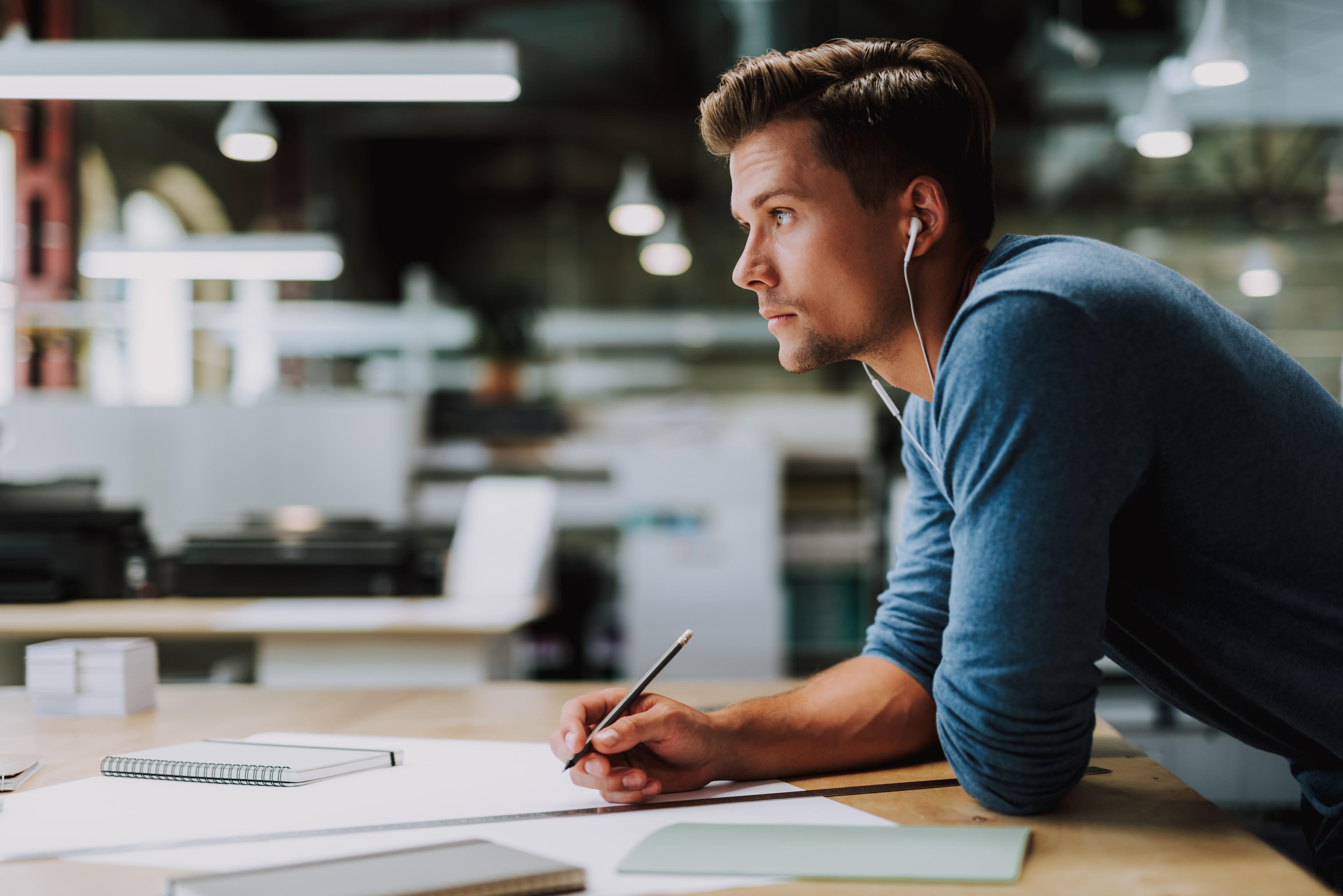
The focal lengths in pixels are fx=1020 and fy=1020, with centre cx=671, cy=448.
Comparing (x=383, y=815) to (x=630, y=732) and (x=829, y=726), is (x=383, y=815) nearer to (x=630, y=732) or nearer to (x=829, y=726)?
(x=630, y=732)

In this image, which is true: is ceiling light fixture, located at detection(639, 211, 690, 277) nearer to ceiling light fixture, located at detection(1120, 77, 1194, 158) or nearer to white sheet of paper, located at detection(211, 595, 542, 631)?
ceiling light fixture, located at detection(1120, 77, 1194, 158)

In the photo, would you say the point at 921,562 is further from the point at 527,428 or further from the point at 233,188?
the point at 233,188

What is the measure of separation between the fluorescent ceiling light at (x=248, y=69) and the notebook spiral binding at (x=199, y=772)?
1.77 m

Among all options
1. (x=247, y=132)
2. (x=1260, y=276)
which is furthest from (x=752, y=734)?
(x=1260, y=276)

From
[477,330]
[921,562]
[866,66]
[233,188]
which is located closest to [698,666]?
[477,330]

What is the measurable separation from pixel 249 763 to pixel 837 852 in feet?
1.86

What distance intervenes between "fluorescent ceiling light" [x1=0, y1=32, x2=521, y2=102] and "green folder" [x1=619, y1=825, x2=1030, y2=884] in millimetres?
1977

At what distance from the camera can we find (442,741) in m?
1.11

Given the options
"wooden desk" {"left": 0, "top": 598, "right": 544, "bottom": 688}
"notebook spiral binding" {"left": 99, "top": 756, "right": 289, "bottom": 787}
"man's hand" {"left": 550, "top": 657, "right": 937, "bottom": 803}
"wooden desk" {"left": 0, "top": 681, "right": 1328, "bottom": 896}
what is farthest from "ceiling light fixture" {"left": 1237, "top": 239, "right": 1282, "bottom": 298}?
"notebook spiral binding" {"left": 99, "top": 756, "right": 289, "bottom": 787}

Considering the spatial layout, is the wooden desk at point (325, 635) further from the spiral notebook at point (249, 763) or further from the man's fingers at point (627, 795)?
the man's fingers at point (627, 795)

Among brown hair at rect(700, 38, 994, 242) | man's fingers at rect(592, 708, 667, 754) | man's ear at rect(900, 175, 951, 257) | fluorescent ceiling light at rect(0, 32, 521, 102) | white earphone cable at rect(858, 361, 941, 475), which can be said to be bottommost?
man's fingers at rect(592, 708, 667, 754)

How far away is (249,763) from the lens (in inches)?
38.0

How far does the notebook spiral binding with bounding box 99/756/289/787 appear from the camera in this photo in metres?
0.94

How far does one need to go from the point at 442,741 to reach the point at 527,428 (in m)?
4.20
